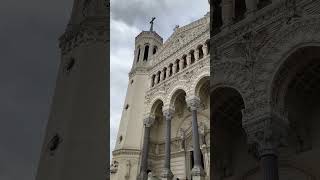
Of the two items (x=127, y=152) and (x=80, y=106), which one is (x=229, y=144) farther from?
(x=127, y=152)

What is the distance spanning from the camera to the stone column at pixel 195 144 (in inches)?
435

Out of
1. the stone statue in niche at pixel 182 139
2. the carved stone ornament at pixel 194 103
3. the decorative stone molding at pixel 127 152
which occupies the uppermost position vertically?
the carved stone ornament at pixel 194 103

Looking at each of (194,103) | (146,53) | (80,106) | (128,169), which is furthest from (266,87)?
(146,53)

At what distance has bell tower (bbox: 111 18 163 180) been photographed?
13.8 metres

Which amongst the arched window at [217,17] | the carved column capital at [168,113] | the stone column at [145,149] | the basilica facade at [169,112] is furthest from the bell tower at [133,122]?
the arched window at [217,17]

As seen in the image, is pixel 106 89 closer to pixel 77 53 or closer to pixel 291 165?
pixel 77 53

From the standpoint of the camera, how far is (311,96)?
734 centimetres

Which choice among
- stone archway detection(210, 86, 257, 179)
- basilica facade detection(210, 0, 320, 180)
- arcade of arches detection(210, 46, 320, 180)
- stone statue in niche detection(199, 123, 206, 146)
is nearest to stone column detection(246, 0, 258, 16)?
basilica facade detection(210, 0, 320, 180)

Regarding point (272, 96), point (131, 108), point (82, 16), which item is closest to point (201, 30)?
point (131, 108)

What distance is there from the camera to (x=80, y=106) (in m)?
4.70

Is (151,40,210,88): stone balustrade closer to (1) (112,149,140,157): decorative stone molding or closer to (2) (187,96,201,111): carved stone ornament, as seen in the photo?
(2) (187,96,201,111): carved stone ornament

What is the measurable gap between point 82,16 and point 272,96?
10.2ft

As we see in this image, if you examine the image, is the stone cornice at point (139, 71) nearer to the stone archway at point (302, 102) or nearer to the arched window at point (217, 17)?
the arched window at point (217, 17)

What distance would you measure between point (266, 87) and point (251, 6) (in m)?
1.76
